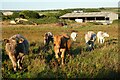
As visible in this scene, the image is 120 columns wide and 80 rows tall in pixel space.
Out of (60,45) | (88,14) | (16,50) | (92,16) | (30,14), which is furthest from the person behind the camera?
(88,14)

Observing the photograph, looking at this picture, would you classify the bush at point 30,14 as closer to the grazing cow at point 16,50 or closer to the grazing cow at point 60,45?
the grazing cow at point 60,45

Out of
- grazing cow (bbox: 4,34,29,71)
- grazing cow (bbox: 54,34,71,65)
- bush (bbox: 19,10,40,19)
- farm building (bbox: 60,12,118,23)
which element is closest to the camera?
grazing cow (bbox: 4,34,29,71)

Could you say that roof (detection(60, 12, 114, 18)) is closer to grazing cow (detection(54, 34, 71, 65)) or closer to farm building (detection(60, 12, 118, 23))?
farm building (detection(60, 12, 118, 23))

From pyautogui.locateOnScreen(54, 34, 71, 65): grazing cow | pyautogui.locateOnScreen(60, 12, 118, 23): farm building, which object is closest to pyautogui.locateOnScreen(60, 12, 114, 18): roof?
pyautogui.locateOnScreen(60, 12, 118, 23): farm building

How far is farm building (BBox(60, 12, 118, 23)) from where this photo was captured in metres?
46.8

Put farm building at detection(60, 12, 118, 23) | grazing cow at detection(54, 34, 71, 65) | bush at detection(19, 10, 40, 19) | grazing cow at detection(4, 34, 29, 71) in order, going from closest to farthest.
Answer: grazing cow at detection(4, 34, 29, 71), grazing cow at detection(54, 34, 71, 65), bush at detection(19, 10, 40, 19), farm building at detection(60, 12, 118, 23)

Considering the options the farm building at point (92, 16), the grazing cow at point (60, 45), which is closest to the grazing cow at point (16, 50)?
the grazing cow at point (60, 45)

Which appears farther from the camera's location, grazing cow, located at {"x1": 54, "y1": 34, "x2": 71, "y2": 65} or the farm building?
the farm building

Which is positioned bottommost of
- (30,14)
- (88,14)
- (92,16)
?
(92,16)

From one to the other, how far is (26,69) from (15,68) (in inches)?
11.9

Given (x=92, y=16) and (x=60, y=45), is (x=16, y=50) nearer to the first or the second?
(x=60, y=45)

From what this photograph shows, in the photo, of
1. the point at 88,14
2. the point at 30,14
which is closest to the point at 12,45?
the point at 30,14

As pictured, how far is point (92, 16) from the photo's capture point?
46781mm

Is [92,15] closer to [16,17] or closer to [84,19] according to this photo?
[84,19]
